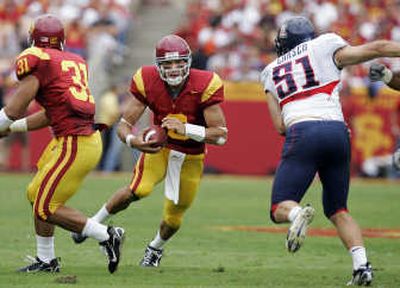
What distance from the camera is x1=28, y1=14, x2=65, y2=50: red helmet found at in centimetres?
733

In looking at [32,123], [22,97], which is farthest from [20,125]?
[22,97]

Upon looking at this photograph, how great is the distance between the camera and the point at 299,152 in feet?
22.1

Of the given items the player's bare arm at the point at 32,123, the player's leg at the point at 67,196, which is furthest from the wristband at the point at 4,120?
the player's leg at the point at 67,196

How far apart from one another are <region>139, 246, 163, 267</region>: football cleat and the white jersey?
1651 millimetres

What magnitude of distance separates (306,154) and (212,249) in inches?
101

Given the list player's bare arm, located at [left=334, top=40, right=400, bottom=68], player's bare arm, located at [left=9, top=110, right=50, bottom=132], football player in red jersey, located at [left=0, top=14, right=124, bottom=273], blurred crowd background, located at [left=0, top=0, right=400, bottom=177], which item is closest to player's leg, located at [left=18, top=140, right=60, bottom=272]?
football player in red jersey, located at [left=0, top=14, right=124, bottom=273]

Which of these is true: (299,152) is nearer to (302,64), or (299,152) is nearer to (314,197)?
(302,64)

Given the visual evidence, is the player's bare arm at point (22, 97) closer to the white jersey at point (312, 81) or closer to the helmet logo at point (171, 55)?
the helmet logo at point (171, 55)

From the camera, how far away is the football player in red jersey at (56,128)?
23.4 feet

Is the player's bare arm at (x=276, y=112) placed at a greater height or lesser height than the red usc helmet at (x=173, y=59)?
lesser

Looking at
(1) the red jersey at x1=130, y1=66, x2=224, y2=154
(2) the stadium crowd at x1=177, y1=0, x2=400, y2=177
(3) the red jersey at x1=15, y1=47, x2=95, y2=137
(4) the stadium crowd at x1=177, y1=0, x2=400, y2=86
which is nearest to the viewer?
(3) the red jersey at x1=15, y1=47, x2=95, y2=137

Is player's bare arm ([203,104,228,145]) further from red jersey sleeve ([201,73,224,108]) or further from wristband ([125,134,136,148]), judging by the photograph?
wristband ([125,134,136,148])

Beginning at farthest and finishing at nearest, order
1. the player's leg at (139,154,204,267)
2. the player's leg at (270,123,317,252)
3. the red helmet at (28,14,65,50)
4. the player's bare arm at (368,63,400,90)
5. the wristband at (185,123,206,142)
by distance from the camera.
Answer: the player's leg at (139,154,204,267), the wristband at (185,123,206,142), the red helmet at (28,14,65,50), the player's bare arm at (368,63,400,90), the player's leg at (270,123,317,252)

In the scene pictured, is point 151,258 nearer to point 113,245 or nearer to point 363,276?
point 113,245
